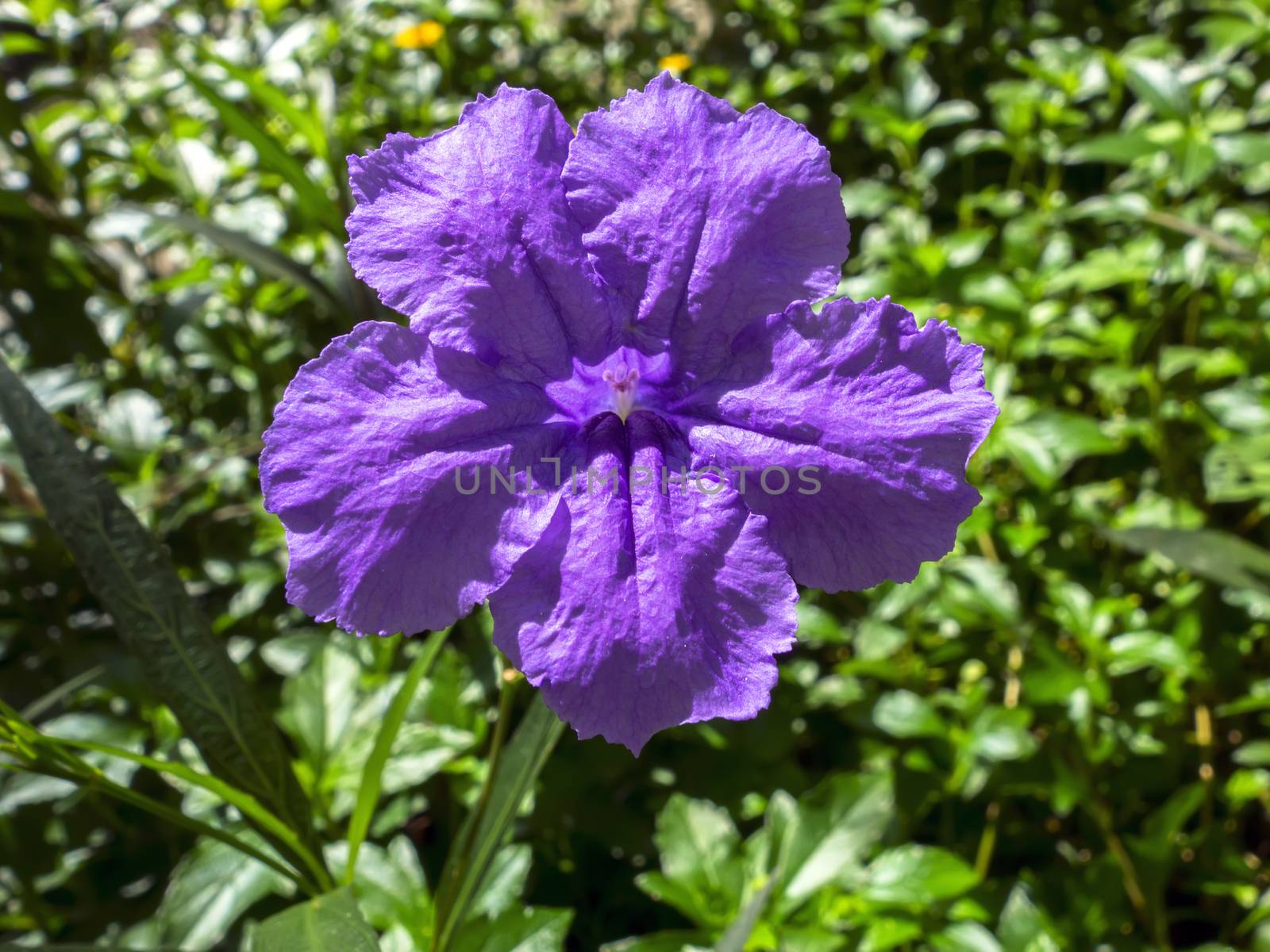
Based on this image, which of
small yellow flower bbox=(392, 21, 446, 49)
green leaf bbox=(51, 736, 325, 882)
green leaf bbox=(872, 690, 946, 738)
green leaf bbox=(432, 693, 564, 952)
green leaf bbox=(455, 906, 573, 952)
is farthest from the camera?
small yellow flower bbox=(392, 21, 446, 49)

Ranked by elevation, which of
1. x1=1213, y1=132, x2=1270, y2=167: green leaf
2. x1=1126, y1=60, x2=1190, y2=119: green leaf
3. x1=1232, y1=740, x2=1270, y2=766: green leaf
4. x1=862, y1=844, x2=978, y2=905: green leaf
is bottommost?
x1=1232, y1=740, x2=1270, y2=766: green leaf

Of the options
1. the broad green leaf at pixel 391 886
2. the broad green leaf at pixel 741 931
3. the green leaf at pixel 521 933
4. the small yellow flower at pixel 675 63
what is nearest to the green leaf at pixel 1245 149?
the small yellow flower at pixel 675 63

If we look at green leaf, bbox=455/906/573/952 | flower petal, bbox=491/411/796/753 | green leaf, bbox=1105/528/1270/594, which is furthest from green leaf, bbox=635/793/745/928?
green leaf, bbox=1105/528/1270/594

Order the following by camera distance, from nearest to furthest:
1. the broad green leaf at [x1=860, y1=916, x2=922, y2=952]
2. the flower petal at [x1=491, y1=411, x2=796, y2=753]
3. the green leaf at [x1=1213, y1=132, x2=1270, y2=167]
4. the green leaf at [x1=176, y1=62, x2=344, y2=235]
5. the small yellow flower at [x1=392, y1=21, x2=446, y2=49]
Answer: the flower petal at [x1=491, y1=411, x2=796, y2=753] → the broad green leaf at [x1=860, y1=916, x2=922, y2=952] → the green leaf at [x1=176, y1=62, x2=344, y2=235] → the green leaf at [x1=1213, y1=132, x2=1270, y2=167] → the small yellow flower at [x1=392, y1=21, x2=446, y2=49]

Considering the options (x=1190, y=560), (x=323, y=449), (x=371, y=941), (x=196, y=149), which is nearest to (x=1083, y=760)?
(x=1190, y=560)

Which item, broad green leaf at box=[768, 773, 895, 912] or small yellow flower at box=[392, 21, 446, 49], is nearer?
broad green leaf at box=[768, 773, 895, 912]

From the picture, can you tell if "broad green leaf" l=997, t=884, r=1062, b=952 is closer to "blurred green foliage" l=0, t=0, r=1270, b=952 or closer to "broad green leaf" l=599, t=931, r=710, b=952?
"blurred green foliage" l=0, t=0, r=1270, b=952
